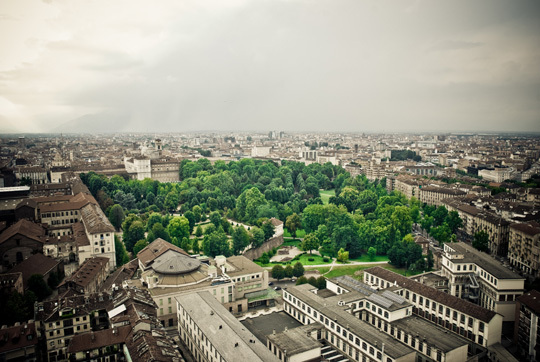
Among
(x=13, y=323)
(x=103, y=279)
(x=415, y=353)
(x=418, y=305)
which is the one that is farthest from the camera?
(x=103, y=279)

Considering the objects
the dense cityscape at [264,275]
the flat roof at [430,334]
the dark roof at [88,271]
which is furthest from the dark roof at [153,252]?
the flat roof at [430,334]

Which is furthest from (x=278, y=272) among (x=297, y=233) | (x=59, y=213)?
(x=59, y=213)

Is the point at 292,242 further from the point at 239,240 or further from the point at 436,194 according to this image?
the point at 436,194

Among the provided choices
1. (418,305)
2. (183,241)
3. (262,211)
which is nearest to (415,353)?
(418,305)

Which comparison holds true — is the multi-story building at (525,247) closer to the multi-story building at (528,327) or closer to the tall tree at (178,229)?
the multi-story building at (528,327)

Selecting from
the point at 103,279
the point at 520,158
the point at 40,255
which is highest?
the point at 520,158

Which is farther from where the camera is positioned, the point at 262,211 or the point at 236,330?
the point at 262,211

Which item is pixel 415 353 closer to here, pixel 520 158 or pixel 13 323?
pixel 13 323
